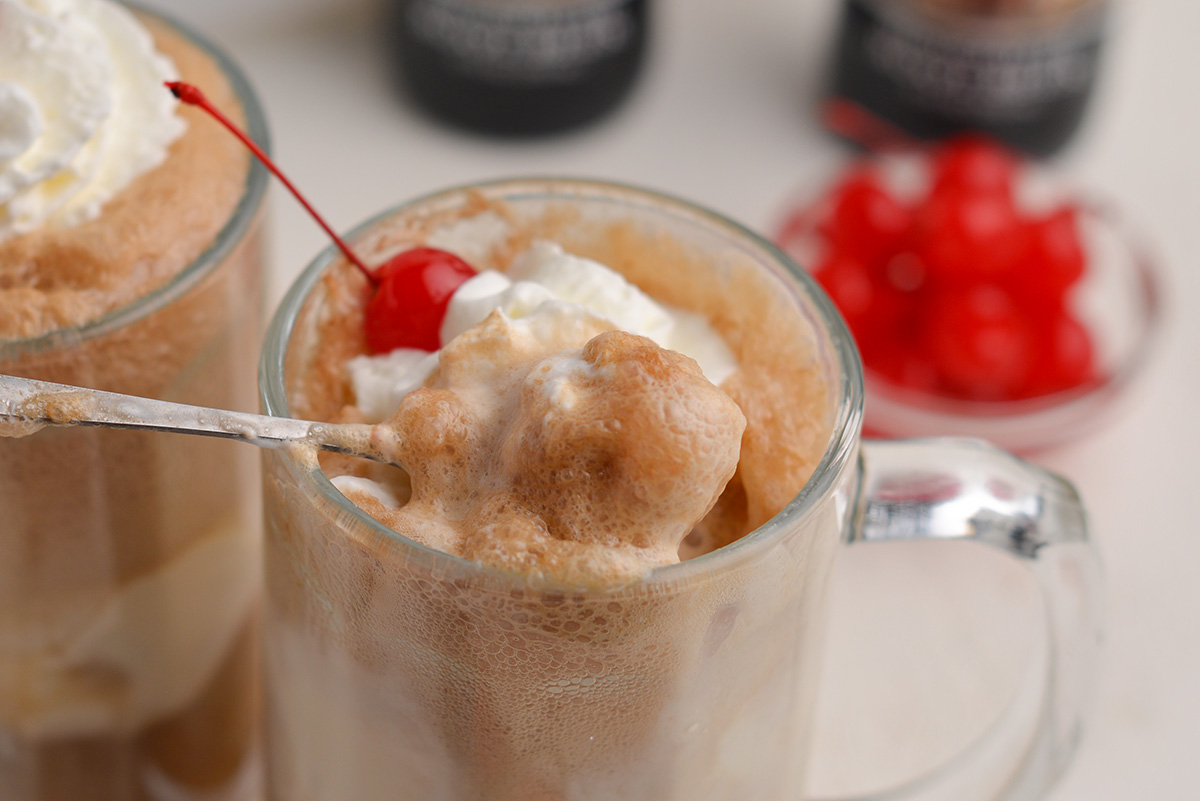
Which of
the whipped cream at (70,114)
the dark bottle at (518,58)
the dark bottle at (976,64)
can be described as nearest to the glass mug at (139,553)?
the whipped cream at (70,114)

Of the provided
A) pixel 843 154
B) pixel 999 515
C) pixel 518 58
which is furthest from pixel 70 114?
pixel 843 154

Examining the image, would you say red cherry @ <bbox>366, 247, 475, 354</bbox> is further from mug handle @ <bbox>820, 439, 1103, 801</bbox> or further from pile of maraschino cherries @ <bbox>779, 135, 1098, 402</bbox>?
pile of maraschino cherries @ <bbox>779, 135, 1098, 402</bbox>

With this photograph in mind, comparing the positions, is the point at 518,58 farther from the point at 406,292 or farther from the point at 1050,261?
the point at 406,292

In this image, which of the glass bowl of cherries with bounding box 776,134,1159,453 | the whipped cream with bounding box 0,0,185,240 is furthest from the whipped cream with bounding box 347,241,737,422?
the glass bowl of cherries with bounding box 776,134,1159,453

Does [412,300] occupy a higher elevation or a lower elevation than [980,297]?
higher

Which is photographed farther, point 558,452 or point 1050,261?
point 1050,261

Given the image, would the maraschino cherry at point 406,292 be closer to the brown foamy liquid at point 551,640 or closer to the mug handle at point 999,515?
the brown foamy liquid at point 551,640
